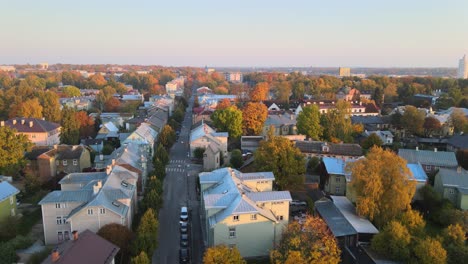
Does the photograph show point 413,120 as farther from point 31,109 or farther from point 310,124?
point 31,109

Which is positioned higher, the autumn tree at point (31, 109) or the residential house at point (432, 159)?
the autumn tree at point (31, 109)

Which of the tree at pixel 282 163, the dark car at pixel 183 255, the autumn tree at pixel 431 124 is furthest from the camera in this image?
the autumn tree at pixel 431 124

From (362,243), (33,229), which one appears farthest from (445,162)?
(33,229)

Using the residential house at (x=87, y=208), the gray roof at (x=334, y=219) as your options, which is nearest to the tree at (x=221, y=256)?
the residential house at (x=87, y=208)

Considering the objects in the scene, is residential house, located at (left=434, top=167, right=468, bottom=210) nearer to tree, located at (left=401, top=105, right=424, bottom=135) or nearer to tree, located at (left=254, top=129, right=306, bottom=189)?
tree, located at (left=254, top=129, right=306, bottom=189)

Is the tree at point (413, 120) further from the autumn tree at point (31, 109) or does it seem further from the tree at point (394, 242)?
the autumn tree at point (31, 109)

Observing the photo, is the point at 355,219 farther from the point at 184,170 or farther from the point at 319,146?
the point at 184,170

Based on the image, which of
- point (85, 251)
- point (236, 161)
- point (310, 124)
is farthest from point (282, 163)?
point (85, 251)

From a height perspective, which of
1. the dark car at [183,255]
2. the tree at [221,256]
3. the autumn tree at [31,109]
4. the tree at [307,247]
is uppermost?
the autumn tree at [31,109]
